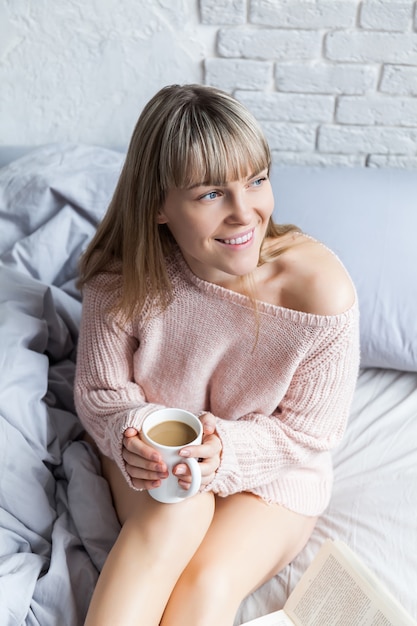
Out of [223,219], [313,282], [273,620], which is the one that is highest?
[223,219]

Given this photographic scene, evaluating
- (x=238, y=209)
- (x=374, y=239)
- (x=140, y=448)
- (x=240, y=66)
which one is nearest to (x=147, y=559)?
(x=140, y=448)

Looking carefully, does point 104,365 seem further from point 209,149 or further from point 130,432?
point 209,149

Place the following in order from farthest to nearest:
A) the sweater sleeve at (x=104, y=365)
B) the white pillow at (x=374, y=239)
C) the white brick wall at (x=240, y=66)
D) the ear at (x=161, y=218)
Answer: the white brick wall at (x=240, y=66), the white pillow at (x=374, y=239), the sweater sleeve at (x=104, y=365), the ear at (x=161, y=218)

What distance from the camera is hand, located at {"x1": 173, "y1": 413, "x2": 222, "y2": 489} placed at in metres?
0.90

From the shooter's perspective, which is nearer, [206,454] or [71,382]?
[206,454]

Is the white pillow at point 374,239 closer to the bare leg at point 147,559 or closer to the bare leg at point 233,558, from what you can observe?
the bare leg at point 233,558

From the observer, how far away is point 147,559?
98cm

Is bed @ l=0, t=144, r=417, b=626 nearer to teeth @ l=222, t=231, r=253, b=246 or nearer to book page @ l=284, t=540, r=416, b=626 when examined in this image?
book page @ l=284, t=540, r=416, b=626

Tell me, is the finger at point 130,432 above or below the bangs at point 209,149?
below

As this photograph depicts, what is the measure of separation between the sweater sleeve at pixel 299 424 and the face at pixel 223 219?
0.17m

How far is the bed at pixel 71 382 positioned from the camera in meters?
1.06

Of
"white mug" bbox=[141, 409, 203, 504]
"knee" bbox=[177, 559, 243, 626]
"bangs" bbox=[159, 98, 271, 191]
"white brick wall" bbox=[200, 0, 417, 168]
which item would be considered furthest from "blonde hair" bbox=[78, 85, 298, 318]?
"white brick wall" bbox=[200, 0, 417, 168]

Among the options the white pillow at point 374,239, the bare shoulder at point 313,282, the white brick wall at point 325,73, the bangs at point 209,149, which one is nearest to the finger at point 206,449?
the bare shoulder at point 313,282

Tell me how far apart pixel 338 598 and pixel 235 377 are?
36cm
